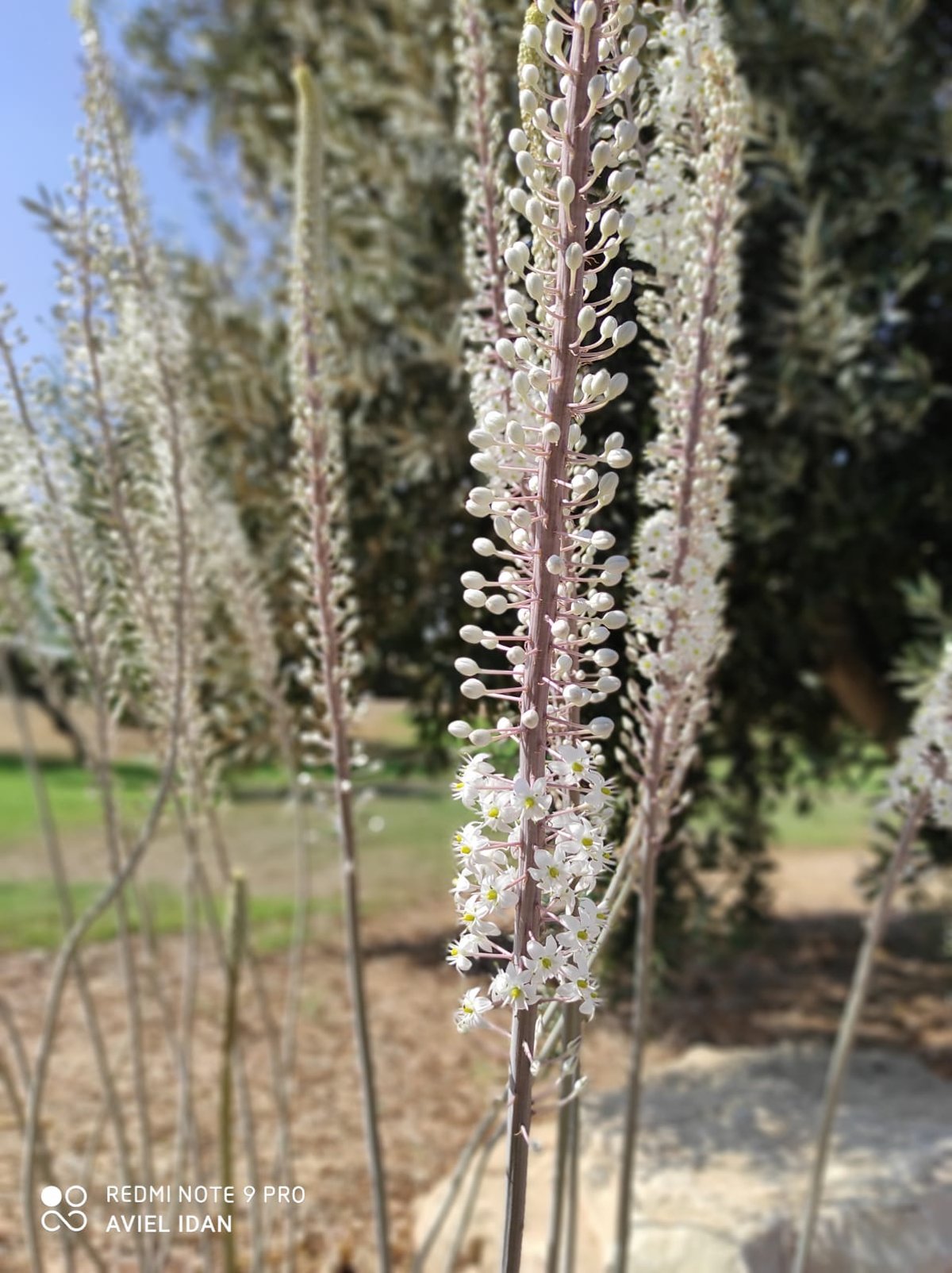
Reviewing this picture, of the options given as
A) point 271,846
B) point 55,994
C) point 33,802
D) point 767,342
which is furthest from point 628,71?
point 33,802

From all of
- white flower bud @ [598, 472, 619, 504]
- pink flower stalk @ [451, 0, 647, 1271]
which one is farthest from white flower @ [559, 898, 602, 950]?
white flower bud @ [598, 472, 619, 504]

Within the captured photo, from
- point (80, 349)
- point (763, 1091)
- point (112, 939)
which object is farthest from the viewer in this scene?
point (112, 939)

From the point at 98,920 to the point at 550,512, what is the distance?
22.0ft

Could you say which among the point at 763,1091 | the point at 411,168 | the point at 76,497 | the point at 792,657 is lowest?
the point at 763,1091

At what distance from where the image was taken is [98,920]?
6863 millimetres

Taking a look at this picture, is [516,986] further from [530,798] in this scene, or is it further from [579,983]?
[530,798]

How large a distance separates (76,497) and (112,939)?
6.17m

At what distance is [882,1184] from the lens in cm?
342

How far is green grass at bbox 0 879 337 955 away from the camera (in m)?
7.41

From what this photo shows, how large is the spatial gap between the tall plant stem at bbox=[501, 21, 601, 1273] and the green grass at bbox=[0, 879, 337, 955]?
5.96 meters

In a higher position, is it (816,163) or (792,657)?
(816,163)

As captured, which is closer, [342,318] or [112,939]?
[342,318]

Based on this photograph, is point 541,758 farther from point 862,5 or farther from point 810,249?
point 862,5

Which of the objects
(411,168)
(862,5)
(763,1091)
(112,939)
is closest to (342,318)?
(411,168)
